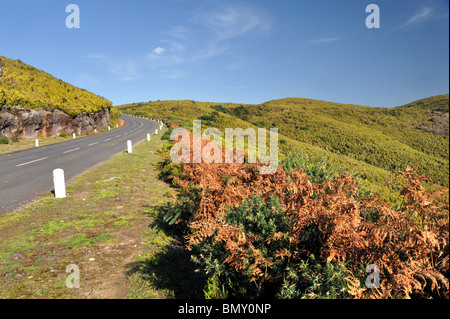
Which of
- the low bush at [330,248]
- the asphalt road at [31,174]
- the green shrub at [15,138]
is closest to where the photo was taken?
the low bush at [330,248]

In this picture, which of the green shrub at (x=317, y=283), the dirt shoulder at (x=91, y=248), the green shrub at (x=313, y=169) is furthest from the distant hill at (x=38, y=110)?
the green shrub at (x=317, y=283)

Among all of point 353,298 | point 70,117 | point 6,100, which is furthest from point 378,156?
point 6,100

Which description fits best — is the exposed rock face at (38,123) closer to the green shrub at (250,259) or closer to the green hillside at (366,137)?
the green hillside at (366,137)

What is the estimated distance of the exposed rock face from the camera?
70.8ft

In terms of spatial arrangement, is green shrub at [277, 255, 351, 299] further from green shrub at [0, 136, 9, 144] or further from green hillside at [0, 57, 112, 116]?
green hillside at [0, 57, 112, 116]

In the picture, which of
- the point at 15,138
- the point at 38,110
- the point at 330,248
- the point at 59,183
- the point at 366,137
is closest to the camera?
the point at 330,248

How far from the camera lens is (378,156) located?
34688 mm

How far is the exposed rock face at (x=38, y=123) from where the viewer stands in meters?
21.6

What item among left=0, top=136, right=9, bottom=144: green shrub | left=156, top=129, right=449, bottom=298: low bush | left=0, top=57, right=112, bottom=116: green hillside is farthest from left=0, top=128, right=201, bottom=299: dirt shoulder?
left=0, top=57, right=112, bottom=116: green hillside

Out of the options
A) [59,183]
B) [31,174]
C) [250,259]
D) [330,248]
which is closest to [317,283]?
[330,248]

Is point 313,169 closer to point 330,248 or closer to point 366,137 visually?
point 330,248

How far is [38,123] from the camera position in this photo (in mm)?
24281

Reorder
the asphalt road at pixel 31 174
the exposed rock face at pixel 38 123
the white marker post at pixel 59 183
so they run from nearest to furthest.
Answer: the white marker post at pixel 59 183 → the asphalt road at pixel 31 174 → the exposed rock face at pixel 38 123

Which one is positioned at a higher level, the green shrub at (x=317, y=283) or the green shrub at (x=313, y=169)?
the green shrub at (x=313, y=169)
